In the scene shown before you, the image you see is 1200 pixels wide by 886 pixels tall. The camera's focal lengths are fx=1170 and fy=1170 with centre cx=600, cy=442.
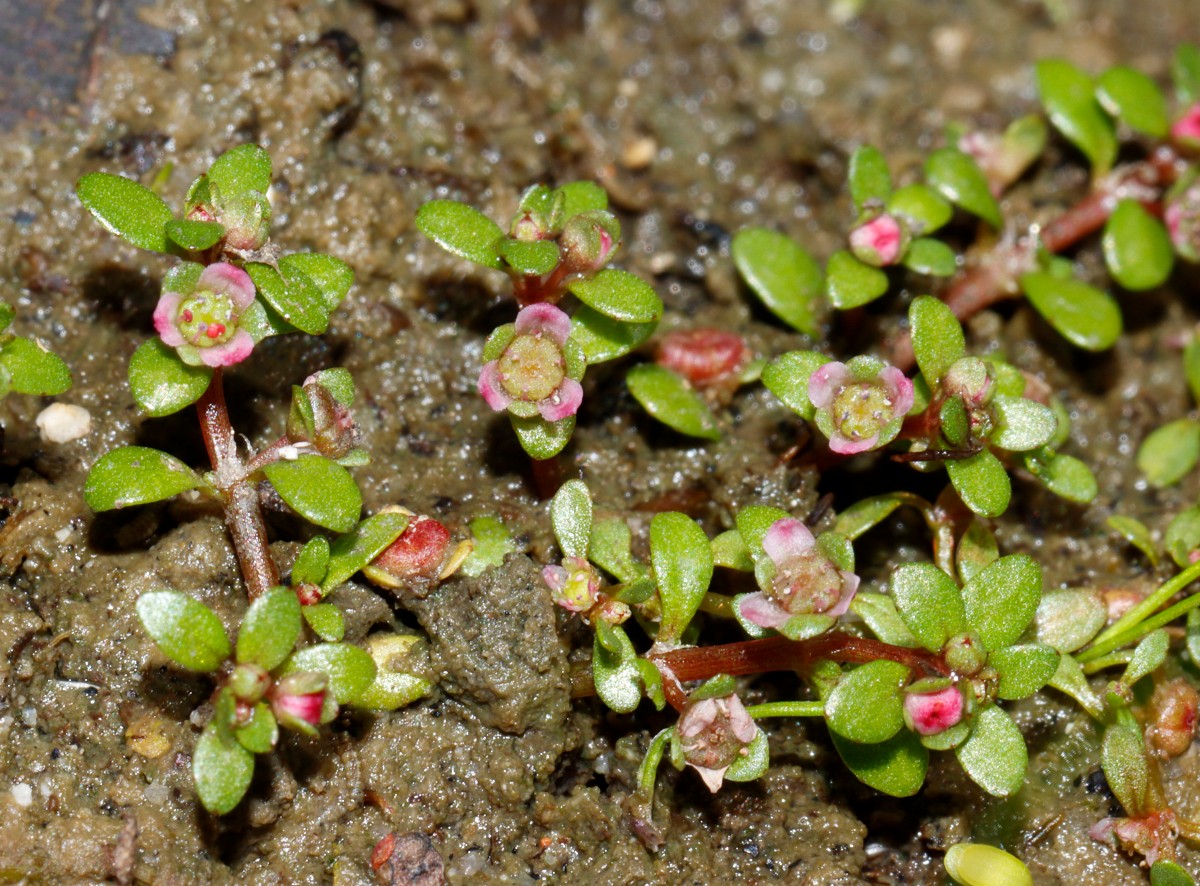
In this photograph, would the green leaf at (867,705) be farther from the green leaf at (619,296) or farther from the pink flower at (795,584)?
the green leaf at (619,296)

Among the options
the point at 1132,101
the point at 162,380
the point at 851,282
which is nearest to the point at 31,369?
the point at 162,380

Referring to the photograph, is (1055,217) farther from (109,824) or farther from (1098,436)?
(109,824)

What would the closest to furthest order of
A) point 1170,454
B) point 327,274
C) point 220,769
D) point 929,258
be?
point 220,769, point 327,274, point 929,258, point 1170,454

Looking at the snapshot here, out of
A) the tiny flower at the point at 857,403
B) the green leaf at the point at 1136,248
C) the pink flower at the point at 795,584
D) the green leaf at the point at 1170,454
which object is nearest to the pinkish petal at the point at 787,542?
the pink flower at the point at 795,584

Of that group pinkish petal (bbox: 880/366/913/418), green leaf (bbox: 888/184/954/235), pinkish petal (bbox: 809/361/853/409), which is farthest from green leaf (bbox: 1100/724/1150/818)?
green leaf (bbox: 888/184/954/235)

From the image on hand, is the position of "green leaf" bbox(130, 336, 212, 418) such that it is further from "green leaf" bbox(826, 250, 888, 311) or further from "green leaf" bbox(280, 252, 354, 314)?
"green leaf" bbox(826, 250, 888, 311)

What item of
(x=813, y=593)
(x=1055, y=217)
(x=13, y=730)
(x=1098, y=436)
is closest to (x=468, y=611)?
(x=813, y=593)

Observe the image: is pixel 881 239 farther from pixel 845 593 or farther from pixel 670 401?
pixel 845 593
